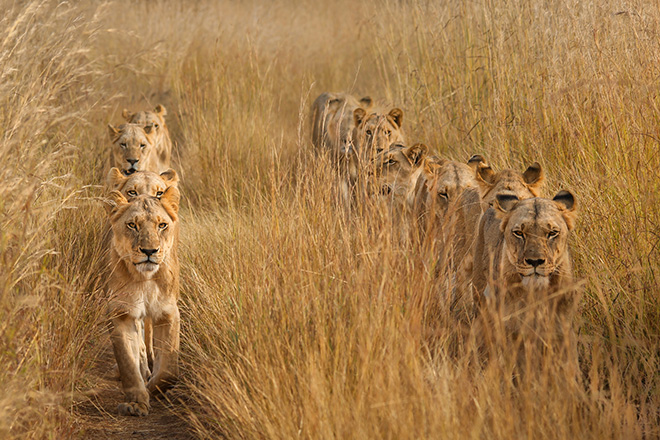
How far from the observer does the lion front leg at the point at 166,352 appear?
16.3 feet

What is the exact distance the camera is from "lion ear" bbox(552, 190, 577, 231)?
4195mm

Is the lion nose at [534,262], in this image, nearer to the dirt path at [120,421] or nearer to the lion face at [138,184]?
the dirt path at [120,421]

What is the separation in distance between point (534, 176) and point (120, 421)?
9.13 ft

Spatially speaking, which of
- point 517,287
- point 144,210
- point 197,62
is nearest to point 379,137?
point 144,210

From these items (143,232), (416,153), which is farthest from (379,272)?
(416,153)

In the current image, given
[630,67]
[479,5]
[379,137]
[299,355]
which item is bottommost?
[299,355]

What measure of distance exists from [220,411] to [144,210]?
161 cm

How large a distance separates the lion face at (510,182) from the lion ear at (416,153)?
2.85 ft

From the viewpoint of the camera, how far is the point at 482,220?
509 centimetres

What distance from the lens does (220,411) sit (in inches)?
152

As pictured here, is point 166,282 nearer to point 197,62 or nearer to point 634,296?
point 634,296

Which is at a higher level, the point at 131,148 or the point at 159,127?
the point at 159,127

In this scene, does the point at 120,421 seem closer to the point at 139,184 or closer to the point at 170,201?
the point at 170,201

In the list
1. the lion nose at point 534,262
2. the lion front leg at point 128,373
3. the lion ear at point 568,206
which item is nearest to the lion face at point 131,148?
the lion front leg at point 128,373
